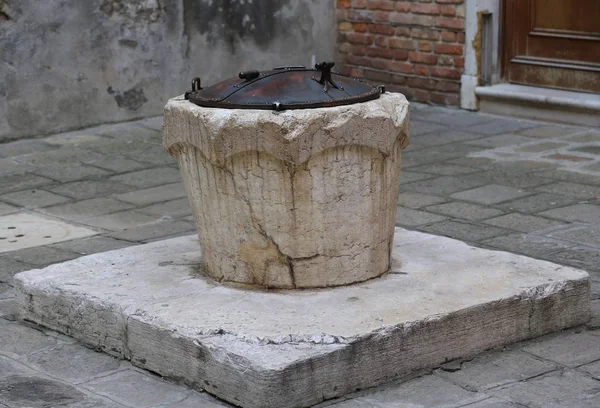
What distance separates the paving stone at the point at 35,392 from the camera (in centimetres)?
345

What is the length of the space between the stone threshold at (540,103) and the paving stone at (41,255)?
13.6ft

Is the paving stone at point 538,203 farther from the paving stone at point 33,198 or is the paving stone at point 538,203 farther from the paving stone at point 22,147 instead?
the paving stone at point 22,147

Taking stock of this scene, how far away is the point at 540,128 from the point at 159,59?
3.02 metres

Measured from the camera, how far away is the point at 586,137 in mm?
7469

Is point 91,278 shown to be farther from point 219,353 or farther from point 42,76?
point 42,76

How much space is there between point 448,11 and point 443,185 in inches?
101

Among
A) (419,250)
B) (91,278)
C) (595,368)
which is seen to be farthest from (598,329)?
(91,278)

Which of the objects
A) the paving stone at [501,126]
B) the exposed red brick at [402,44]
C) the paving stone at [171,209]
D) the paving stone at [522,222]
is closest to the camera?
the paving stone at [522,222]

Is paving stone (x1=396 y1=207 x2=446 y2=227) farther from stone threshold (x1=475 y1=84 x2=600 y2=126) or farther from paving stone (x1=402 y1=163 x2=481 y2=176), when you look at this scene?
stone threshold (x1=475 y1=84 x2=600 y2=126)

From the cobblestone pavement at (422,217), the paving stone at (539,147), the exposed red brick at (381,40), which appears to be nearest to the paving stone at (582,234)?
the cobblestone pavement at (422,217)

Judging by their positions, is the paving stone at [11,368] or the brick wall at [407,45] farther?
the brick wall at [407,45]

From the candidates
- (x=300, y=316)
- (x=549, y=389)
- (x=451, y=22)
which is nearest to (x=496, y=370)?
(x=549, y=389)

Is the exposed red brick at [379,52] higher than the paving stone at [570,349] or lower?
higher

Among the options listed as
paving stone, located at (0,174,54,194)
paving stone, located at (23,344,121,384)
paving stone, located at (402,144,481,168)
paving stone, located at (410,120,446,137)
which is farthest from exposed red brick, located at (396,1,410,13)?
paving stone, located at (23,344,121,384)
